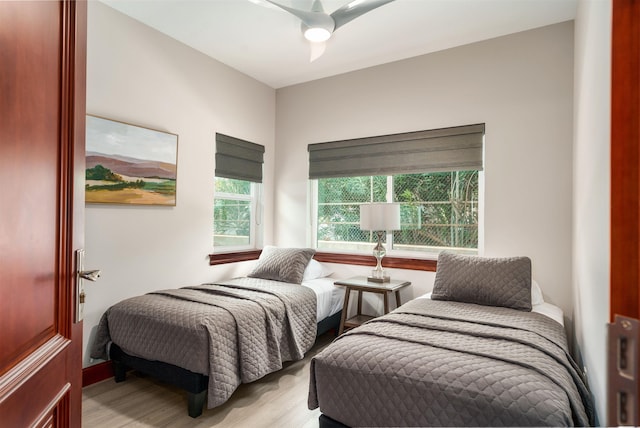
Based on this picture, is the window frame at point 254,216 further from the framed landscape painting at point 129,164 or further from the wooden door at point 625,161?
the wooden door at point 625,161

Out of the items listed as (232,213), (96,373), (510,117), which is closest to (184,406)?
(96,373)

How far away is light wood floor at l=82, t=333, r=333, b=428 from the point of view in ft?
6.97

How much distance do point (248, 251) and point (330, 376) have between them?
2.46 m

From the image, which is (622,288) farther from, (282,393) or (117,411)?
(117,411)

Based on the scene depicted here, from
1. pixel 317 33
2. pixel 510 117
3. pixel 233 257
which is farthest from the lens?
pixel 233 257

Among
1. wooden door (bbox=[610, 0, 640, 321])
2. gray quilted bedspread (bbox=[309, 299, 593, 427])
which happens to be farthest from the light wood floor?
wooden door (bbox=[610, 0, 640, 321])

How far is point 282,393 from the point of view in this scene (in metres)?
2.49

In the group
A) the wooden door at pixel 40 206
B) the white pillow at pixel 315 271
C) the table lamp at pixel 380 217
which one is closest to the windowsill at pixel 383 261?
the white pillow at pixel 315 271

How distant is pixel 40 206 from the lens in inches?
29.1

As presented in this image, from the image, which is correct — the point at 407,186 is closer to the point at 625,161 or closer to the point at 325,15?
the point at 325,15

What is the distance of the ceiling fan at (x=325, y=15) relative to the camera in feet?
7.06

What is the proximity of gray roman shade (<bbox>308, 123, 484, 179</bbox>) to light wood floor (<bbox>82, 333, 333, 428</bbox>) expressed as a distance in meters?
2.06

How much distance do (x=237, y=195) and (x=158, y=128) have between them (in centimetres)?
112

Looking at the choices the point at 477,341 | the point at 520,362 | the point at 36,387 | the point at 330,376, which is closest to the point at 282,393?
the point at 330,376
